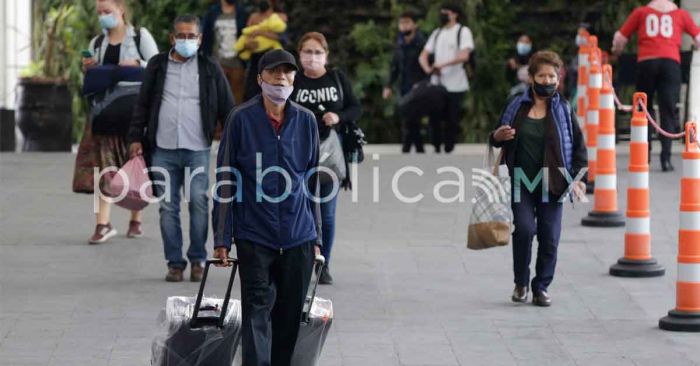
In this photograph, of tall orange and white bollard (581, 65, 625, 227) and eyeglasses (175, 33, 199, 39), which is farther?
tall orange and white bollard (581, 65, 625, 227)

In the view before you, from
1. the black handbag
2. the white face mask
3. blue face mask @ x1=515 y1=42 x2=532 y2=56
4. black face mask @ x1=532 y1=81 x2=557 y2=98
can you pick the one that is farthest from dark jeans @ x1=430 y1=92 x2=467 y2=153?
black face mask @ x1=532 y1=81 x2=557 y2=98

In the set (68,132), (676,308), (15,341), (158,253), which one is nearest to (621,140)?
(68,132)

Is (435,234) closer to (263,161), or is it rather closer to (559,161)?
(559,161)

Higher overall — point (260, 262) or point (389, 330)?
point (260, 262)

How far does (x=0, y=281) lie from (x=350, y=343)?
2992 millimetres

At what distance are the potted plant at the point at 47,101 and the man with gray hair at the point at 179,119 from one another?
8.38m

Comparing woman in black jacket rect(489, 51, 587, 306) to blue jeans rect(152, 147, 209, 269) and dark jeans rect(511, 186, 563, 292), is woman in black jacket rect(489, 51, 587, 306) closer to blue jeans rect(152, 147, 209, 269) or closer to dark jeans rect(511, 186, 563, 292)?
dark jeans rect(511, 186, 563, 292)

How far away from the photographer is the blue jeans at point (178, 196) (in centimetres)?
1098

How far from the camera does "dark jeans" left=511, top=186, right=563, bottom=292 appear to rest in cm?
1045

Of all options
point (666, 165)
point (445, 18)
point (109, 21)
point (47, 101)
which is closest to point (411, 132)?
point (445, 18)

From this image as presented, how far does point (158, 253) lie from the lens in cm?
1248

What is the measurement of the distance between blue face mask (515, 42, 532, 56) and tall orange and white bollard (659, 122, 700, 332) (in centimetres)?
1208

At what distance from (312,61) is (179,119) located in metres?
0.93

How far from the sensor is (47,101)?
1922 centimetres
